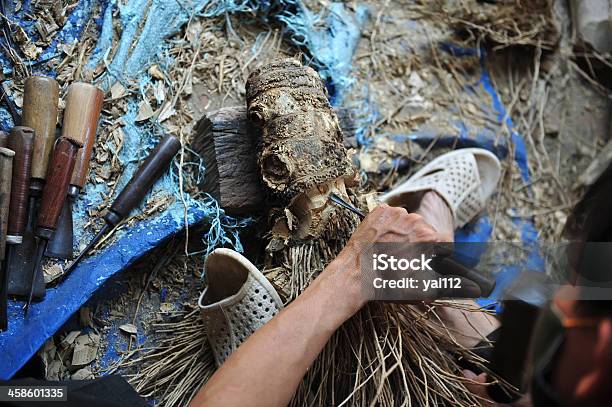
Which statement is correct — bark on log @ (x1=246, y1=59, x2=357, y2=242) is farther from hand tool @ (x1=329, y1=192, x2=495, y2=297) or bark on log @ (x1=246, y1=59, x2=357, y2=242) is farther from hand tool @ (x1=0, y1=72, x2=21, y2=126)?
hand tool @ (x1=0, y1=72, x2=21, y2=126)

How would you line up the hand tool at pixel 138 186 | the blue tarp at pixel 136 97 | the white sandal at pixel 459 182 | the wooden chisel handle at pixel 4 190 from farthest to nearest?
the white sandal at pixel 459 182
the hand tool at pixel 138 186
the blue tarp at pixel 136 97
the wooden chisel handle at pixel 4 190

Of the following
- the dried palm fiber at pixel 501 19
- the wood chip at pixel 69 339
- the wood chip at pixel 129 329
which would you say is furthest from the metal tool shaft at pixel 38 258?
the dried palm fiber at pixel 501 19

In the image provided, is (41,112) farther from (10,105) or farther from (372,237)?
(372,237)

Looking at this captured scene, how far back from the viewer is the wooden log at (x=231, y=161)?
1.65 meters

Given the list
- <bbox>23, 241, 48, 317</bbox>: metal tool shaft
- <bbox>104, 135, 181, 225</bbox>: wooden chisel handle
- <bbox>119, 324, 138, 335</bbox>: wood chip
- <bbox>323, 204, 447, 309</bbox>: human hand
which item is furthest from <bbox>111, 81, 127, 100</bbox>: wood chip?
<bbox>323, 204, 447, 309</bbox>: human hand

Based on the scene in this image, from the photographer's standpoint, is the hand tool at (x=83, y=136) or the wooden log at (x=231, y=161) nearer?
the hand tool at (x=83, y=136)

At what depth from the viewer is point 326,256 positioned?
5.09 ft

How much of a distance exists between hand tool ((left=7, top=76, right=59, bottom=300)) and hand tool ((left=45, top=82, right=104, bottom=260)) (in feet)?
0.13

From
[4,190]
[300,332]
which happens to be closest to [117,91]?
[4,190]

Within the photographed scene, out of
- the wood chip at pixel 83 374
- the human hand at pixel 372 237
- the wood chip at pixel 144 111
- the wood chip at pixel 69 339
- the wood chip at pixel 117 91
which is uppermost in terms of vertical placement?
the wood chip at pixel 117 91

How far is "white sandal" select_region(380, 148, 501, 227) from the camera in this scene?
6.14ft

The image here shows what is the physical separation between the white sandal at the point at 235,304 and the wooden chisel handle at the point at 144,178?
26 centimetres

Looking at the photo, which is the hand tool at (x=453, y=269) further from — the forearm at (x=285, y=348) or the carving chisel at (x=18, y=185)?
the carving chisel at (x=18, y=185)

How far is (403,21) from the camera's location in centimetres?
220
